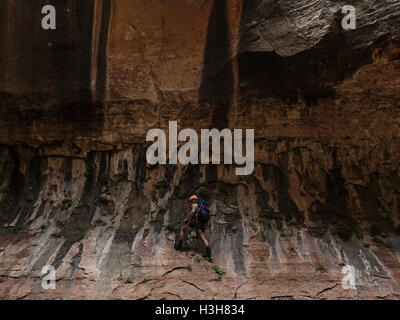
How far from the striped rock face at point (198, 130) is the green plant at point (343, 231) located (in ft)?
0.08

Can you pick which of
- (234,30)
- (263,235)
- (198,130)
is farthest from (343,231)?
(234,30)

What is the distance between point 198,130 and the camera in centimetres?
868

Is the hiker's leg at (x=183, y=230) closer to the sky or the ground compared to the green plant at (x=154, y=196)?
closer to the ground

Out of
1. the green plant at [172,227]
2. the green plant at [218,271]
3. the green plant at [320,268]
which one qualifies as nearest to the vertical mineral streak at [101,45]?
the green plant at [172,227]

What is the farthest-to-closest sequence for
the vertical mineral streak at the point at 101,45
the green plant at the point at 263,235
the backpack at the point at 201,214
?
the vertical mineral streak at the point at 101,45, the green plant at the point at 263,235, the backpack at the point at 201,214

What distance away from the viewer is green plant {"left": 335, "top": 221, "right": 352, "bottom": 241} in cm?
729

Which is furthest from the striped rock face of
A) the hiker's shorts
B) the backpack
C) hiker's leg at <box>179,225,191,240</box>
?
the backpack

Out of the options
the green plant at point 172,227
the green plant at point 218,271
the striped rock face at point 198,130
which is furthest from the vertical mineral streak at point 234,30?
the green plant at point 218,271

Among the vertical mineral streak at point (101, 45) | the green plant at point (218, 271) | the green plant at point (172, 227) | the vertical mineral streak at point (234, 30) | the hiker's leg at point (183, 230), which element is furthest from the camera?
the vertical mineral streak at point (101, 45)

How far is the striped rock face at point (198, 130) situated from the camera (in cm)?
681

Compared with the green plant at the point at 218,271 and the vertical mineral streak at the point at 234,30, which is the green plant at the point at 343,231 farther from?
the vertical mineral streak at the point at 234,30

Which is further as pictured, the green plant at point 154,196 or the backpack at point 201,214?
the green plant at point 154,196

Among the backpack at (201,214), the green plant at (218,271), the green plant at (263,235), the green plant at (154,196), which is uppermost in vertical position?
the green plant at (154,196)

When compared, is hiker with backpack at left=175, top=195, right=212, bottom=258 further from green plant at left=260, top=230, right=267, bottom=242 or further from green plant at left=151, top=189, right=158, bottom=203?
green plant at left=151, top=189, right=158, bottom=203
